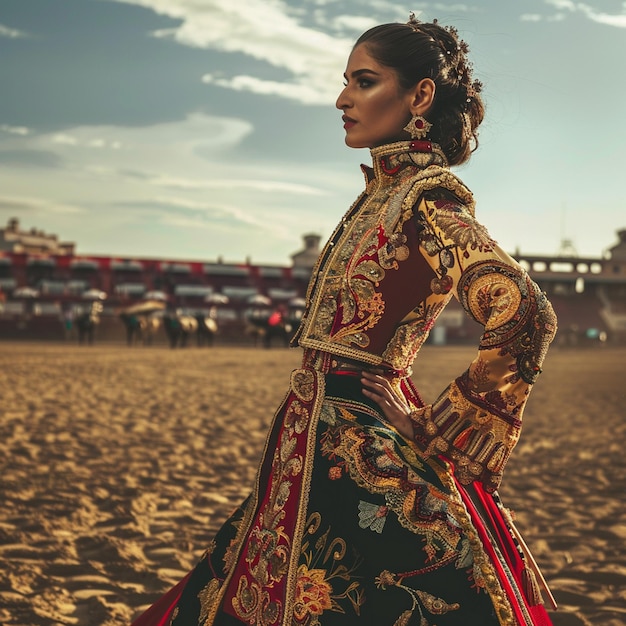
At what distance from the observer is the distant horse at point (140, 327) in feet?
95.5

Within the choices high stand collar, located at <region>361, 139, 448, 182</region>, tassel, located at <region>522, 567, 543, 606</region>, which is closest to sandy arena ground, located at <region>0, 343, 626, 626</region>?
tassel, located at <region>522, 567, 543, 606</region>

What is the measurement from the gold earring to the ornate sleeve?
204 mm

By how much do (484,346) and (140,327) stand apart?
28.8 metres

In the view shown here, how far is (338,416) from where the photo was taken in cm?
154

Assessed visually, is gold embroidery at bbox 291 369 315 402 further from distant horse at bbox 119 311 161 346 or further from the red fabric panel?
distant horse at bbox 119 311 161 346

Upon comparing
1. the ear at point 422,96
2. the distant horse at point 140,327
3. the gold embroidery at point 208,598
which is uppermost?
the ear at point 422,96

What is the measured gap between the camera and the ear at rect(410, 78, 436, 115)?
1.61 meters

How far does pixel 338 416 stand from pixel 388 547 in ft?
0.87

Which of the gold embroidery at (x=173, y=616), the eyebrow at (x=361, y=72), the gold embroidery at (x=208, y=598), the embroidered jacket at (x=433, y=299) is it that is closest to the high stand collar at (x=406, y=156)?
the embroidered jacket at (x=433, y=299)

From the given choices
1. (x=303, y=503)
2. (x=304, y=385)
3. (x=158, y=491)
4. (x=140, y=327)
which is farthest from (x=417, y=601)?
(x=140, y=327)

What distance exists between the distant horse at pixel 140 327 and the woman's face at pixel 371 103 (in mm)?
28039

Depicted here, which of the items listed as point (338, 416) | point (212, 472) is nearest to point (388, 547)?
point (338, 416)

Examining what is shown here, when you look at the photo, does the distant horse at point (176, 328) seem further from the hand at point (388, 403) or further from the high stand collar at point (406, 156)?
the hand at point (388, 403)

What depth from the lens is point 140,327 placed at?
29422mm
